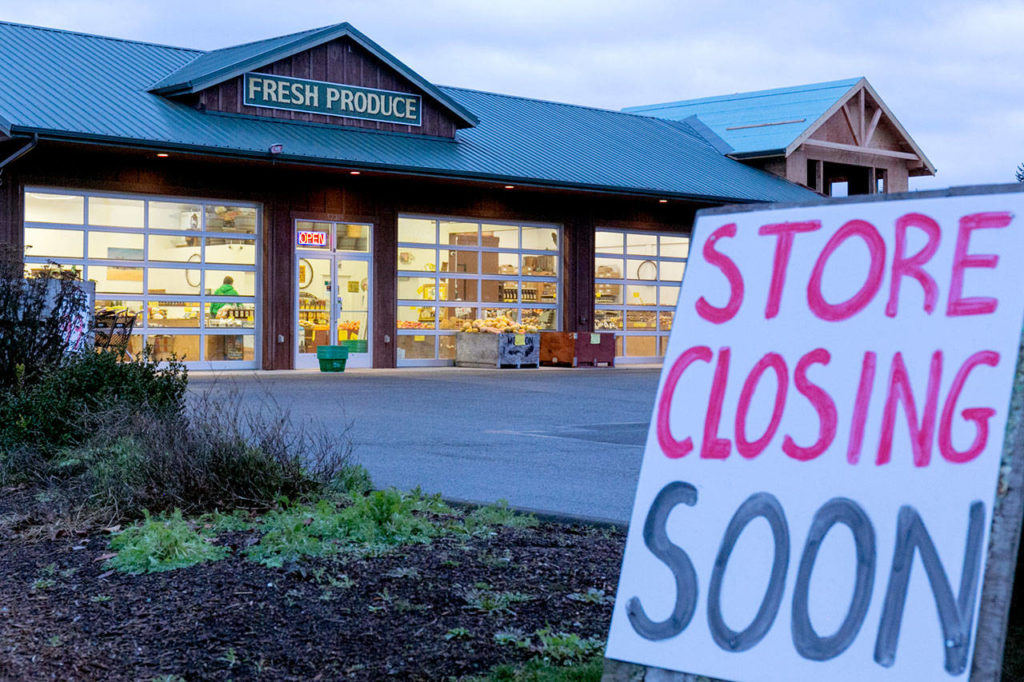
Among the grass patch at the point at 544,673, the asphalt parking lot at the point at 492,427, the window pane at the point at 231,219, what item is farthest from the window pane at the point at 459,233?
the grass patch at the point at 544,673

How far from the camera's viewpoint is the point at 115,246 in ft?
70.8

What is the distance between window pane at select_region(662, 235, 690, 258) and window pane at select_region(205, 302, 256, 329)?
35.4ft

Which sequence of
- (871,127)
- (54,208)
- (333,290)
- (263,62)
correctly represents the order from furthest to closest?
(871,127) < (333,290) < (263,62) < (54,208)

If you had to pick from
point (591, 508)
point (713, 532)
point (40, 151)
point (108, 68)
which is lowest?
point (591, 508)

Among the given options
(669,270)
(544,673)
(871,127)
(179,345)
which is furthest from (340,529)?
(871,127)

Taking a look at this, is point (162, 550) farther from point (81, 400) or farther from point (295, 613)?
point (81, 400)

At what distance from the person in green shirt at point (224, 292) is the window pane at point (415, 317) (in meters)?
3.61

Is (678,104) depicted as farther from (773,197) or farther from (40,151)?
(40,151)

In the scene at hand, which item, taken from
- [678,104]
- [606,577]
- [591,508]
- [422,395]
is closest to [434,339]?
[422,395]

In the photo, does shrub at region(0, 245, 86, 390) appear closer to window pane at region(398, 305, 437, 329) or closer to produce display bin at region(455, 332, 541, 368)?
window pane at region(398, 305, 437, 329)

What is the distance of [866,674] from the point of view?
250 cm

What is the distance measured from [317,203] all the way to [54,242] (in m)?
5.01

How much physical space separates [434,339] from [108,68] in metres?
8.33

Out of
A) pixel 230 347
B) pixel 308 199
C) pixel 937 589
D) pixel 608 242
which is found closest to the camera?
pixel 937 589
